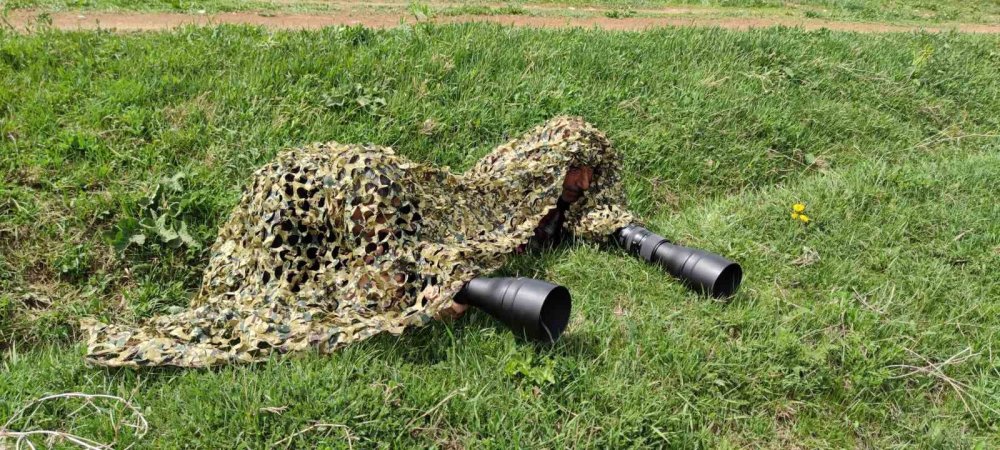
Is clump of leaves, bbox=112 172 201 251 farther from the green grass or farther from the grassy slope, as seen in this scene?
the grassy slope

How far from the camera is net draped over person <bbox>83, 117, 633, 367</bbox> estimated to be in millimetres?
2760

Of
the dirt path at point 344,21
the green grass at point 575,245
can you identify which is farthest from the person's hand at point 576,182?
the dirt path at point 344,21

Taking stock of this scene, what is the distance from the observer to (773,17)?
10.4 meters

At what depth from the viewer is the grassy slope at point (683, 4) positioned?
662 cm

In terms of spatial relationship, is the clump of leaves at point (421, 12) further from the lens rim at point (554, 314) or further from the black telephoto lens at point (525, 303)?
the lens rim at point (554, 314)

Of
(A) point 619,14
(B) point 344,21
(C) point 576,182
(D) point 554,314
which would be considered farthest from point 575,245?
(A) point 619,14

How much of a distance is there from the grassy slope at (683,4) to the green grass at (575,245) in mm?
1743

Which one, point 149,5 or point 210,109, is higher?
point 149,5

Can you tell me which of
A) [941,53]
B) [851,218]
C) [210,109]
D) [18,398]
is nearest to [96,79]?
[210,109]

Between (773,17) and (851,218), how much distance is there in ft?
22.9

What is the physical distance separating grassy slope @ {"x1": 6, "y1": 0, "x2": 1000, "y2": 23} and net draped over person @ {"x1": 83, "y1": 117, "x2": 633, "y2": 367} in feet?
14.5

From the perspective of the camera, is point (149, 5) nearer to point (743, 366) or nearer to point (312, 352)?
point (312, 352)

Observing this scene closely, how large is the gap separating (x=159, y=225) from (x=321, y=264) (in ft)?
3.63

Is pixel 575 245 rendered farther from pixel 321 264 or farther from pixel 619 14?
pixel 619 14
